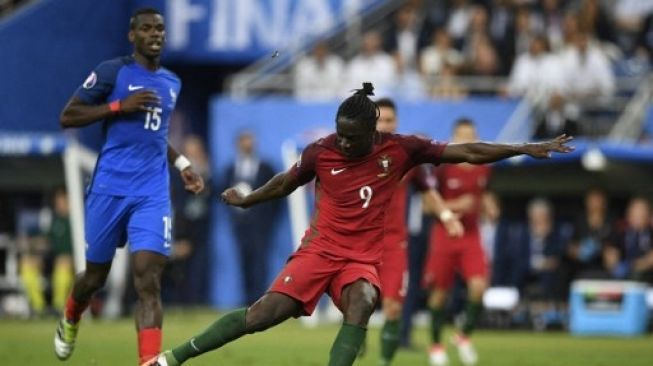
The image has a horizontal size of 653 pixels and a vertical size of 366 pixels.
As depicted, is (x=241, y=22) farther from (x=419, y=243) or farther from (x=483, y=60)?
(x=419, y=243)

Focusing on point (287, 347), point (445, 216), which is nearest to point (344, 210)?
point (445, 216)

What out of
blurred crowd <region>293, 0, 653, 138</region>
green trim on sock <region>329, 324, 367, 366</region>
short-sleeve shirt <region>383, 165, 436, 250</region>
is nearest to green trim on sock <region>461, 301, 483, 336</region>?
short-sleeve shirt <region>383, 165, 436, 250</region>

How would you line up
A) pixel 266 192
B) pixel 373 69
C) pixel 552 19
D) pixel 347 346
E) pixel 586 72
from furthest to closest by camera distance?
pixel 552 19
pixel 373 69
pixel 586 72
pixel 266 192
pixel 347 346

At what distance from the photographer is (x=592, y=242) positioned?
78.0 feet

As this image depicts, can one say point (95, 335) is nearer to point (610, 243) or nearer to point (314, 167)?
point (610, 243)

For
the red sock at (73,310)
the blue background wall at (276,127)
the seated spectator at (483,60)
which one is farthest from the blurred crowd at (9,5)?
the red sock at (73,310)

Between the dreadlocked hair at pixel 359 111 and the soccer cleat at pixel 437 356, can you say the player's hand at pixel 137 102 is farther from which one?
the soccer cleat at pixel 437 356

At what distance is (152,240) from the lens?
44.3 ft

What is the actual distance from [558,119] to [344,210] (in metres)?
13.3

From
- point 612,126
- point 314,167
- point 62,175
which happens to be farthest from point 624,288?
point 314,167

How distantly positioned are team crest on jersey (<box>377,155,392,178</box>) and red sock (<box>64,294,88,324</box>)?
3.69m

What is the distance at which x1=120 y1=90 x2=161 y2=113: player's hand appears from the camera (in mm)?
13500

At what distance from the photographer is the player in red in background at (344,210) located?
38.4ft

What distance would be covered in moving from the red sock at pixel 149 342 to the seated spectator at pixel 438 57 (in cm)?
1388
